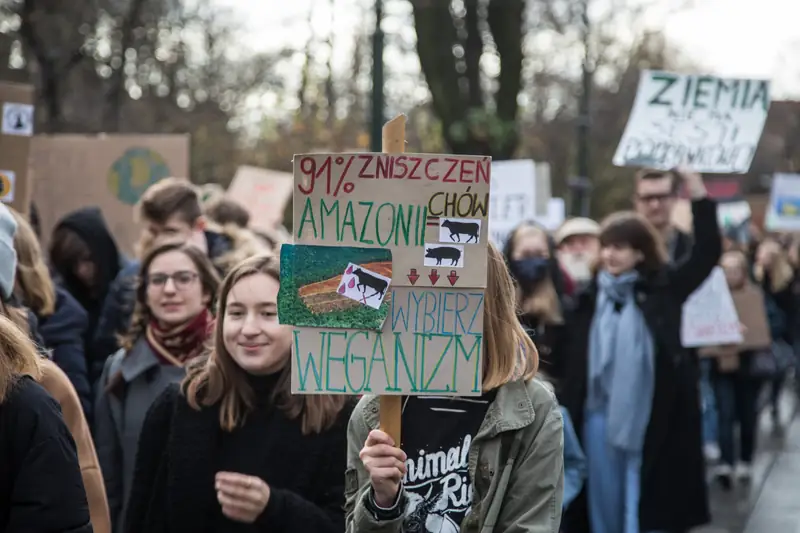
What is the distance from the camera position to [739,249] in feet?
36.7

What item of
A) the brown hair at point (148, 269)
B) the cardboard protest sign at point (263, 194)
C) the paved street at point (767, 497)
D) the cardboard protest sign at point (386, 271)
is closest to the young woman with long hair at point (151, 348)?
the brown hair at point (148, 269)

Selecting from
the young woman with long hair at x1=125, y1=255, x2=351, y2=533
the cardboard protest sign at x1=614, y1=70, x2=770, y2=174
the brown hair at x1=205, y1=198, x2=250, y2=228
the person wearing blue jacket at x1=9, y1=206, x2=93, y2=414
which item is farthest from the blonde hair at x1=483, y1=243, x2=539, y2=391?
the brown hair at x1=205, y1=198, x2=250, y2=228

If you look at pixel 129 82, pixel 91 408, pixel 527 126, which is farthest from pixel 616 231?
pixel 527 126

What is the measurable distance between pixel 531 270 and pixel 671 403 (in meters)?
1.01

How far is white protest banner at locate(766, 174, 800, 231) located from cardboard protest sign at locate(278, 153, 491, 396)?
13324mm

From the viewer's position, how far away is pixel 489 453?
304 centimetres

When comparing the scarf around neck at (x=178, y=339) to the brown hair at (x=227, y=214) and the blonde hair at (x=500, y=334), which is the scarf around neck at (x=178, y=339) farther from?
the brown hair at (x=227, y=214)

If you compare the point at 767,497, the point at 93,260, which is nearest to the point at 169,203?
the point at 93,260

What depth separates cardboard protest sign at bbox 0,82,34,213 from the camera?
646 cm

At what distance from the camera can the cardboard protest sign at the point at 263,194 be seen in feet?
37.3

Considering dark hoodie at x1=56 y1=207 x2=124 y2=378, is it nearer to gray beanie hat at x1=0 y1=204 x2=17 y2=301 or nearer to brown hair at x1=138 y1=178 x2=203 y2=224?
brown hair at x1=138 y1=178 x2=203 y2=224

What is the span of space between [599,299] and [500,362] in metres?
3.68

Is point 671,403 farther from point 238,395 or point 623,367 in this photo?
point 238,395

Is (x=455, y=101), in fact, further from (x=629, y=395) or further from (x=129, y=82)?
(x=629, y=395)
